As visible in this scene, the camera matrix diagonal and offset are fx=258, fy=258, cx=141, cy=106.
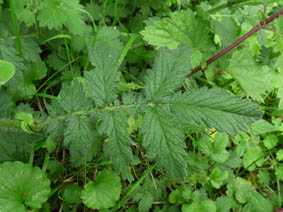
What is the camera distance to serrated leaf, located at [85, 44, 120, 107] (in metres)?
1.06

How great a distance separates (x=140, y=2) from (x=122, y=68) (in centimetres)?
73

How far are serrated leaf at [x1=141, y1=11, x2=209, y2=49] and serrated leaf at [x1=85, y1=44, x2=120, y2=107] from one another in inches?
30.7

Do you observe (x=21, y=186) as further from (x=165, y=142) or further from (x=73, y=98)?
(x=165, y=142)

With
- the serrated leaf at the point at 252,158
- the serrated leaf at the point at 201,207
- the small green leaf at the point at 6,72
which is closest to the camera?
the small green leaf at the point at 6,72

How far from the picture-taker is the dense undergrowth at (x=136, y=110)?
103 cm

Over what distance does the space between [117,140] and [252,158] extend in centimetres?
168

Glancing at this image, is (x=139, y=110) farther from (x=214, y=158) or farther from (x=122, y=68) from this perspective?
(x=214, y=158)

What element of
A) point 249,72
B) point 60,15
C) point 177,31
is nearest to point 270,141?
point 249,72

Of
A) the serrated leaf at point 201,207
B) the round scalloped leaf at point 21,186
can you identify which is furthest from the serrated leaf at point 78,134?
the serrated leaf at point 201,207

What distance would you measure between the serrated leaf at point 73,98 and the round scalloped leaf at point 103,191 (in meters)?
0.73

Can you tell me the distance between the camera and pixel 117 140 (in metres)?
1.02

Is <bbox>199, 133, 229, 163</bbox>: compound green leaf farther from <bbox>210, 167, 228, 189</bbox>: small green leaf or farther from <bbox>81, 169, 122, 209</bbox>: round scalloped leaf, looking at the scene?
<bbox>81, 169, 122, 209</bbox>: round scalloped leaf

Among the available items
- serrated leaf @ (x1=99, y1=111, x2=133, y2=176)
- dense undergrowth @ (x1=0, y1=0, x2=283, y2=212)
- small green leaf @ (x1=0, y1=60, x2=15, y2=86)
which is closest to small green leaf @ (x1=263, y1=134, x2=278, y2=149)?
dense undergrowth @ (x1=0, y1=0, x2=283, y2=212)

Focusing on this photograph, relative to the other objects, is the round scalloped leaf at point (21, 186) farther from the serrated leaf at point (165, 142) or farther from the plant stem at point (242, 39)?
the plant stem at point (242, 39)
